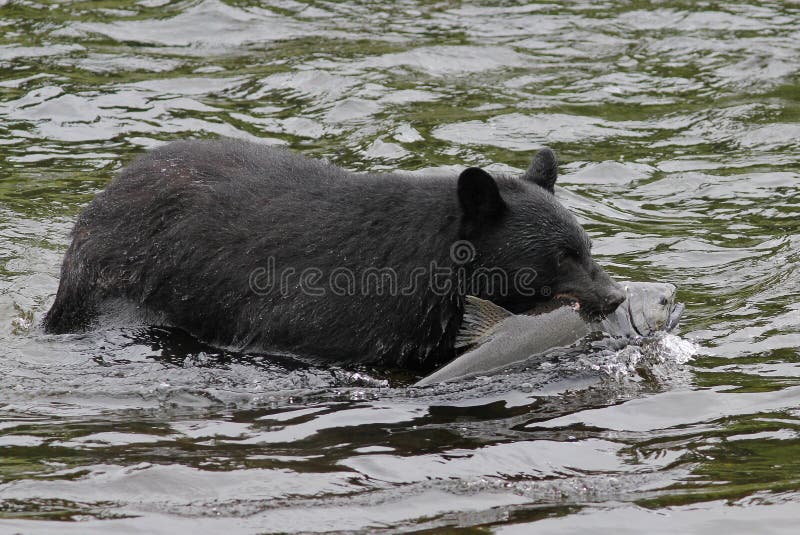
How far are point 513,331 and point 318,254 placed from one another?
1359 mm

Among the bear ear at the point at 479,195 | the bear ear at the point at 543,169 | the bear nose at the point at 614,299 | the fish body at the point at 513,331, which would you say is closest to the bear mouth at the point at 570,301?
the fish body at the point at 513,331

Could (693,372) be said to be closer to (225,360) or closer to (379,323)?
(379,323)

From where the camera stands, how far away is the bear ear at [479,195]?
278 inches

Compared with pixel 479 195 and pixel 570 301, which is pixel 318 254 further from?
pixel 570 301

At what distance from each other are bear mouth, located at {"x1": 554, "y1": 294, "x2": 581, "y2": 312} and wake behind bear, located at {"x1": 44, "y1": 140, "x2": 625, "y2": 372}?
22 millimetres

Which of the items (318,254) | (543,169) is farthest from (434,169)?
(318,254)

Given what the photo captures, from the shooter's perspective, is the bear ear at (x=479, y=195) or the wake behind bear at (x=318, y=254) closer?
the bear ear at (x=479, y=195)

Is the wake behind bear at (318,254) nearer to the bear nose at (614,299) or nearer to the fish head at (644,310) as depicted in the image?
the bear nose at (614,299)

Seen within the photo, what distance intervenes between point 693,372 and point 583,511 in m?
2.08

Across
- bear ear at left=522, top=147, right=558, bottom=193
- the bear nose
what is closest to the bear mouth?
the bear nose

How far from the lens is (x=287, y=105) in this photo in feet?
42.7

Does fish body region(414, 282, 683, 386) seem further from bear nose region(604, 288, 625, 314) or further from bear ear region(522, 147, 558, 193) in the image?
bear ear region(522, 147, 558, 193)

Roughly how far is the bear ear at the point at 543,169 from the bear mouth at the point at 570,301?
0.86 m

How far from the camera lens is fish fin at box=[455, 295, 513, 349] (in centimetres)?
715
